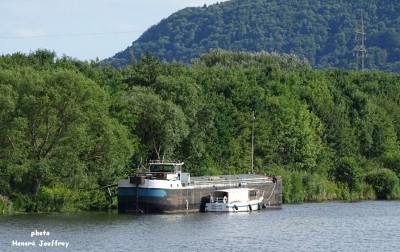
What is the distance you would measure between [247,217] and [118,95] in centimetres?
2408

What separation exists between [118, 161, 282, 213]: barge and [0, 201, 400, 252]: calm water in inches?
61.9

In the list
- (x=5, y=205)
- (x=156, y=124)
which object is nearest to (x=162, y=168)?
(x=156, y=124)

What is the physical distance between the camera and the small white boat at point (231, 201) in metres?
94.8

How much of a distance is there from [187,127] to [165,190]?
17.5 meters

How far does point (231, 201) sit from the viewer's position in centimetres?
9581

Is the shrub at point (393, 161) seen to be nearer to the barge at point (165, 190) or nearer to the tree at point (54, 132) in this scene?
the barge at point (165, 190)

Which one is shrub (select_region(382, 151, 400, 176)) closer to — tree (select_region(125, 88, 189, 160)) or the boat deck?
the boat deck

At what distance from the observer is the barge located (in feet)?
291

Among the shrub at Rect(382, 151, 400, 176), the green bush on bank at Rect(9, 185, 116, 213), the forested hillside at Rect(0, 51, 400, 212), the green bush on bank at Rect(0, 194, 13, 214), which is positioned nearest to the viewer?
the green bush on bank at Rect(0, 194, 13, 214)

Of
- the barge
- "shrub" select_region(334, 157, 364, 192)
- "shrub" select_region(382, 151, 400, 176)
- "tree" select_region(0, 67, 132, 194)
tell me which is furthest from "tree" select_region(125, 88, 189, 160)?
"shrub" select_region(382, 151, 400, 176)

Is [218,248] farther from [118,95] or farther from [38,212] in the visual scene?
[118,95]

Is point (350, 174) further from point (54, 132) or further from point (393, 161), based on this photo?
point (54, 132)

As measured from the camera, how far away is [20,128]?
285ft

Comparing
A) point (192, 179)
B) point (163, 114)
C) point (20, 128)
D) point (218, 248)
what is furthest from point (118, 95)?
point (218, 248)
